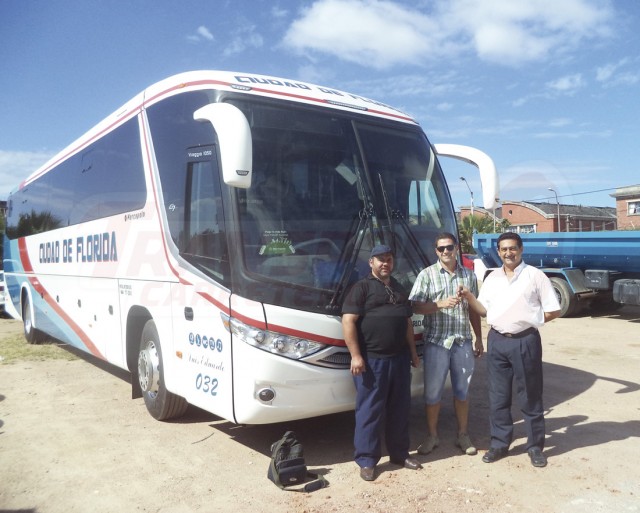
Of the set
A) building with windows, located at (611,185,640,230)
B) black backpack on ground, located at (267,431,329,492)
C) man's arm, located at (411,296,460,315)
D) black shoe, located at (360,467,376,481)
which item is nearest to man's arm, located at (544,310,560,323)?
man's arm, located at (411,296,460,315)

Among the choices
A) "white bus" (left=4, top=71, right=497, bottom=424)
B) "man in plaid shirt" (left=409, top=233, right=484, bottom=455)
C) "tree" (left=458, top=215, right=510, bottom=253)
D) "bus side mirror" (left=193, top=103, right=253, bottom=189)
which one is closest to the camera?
"bus side mirror" (left=193, top=103, right=253, bottom=189)

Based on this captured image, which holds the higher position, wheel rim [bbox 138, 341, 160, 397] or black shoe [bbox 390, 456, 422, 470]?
wheel rim [bbox 138, 341, 160, 397]

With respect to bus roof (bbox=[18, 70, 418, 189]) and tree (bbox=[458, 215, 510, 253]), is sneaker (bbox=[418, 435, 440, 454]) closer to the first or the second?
bus roof (bbox=[18, 70, 418, 189])

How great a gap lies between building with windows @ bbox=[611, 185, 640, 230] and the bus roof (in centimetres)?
3940

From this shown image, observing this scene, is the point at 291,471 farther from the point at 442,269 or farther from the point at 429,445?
the point at 442,269

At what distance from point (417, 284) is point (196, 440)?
2574mm

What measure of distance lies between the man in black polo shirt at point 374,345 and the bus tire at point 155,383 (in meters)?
2.17

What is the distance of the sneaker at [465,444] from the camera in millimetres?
4812

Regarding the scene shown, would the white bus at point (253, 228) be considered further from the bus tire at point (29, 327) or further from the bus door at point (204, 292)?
the bus tire at point (29, 327)

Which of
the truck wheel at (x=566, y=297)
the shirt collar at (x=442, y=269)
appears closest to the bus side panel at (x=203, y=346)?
the shirt collar at (x=442, y=269)

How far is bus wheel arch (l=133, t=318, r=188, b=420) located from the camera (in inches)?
223

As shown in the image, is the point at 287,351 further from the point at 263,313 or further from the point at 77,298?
the point at 77,298

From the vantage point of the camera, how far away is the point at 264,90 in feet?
16.2

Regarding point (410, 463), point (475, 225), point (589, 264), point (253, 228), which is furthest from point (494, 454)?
point (475, 225)
